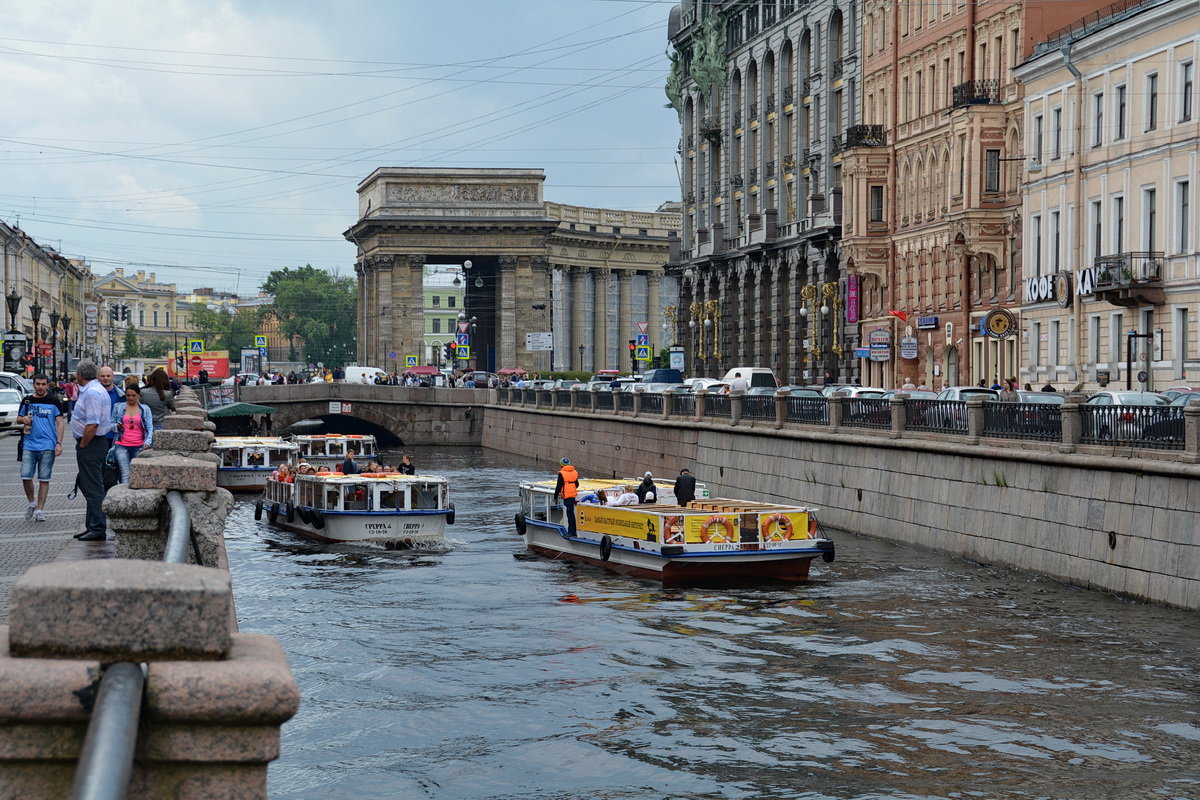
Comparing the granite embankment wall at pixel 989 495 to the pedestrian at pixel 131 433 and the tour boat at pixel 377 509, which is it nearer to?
the tour boat at pixel 377 509

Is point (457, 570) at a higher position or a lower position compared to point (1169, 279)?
lower

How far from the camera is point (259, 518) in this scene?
46.9 m

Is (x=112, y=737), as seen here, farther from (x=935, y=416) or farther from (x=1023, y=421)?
(x=935, y=416)

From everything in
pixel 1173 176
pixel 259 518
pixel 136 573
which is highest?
pixel 1173 176

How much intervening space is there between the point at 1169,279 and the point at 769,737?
1211 inches

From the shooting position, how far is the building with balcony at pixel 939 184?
5688cm

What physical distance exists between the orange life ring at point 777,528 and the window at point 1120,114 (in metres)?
21.4

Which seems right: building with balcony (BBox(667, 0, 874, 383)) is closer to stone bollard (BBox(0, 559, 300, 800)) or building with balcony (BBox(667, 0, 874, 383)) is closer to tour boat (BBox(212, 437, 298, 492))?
tour boat (BBox(212, 437, 298, 492))

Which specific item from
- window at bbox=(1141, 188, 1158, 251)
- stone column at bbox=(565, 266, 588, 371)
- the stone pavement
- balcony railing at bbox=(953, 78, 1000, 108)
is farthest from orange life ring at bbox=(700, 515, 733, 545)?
stone column at bbox=(565, 266, 588, 371)

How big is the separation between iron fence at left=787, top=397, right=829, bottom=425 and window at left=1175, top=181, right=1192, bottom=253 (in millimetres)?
10748

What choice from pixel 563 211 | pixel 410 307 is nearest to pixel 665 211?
pixel 563 211

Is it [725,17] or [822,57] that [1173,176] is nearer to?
[822,57]

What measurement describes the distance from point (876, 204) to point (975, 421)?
3726 cm

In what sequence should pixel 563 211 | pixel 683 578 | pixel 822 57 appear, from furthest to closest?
pixel 563 211, pixel 822 57, pixel 683 578
